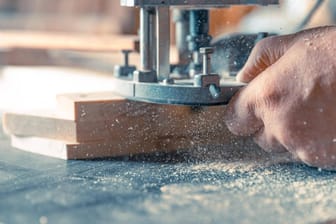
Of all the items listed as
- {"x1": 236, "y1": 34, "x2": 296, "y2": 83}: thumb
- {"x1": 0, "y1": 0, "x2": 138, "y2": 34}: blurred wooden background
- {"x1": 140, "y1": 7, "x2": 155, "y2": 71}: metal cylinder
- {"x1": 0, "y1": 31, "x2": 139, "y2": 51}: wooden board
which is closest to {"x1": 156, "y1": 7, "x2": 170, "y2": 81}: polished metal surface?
{"x1": 140, "y1": 7, "x2": 155, "y2": 71}: metal cylinder

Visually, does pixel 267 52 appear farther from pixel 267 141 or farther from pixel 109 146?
pixel 109 146

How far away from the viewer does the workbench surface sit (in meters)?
0.70

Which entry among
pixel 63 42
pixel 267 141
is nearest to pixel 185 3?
pixel 267 141

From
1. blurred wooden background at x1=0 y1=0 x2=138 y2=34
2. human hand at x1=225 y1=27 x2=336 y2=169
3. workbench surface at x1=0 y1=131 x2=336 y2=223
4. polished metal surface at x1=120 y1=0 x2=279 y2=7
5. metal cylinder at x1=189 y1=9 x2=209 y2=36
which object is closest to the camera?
workbench surface at x1=0 y1=131 x2=336 y2=223

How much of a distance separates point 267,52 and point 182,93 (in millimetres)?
120

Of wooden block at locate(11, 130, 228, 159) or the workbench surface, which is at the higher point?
wooden block at locate(11, 130, 228, 159)

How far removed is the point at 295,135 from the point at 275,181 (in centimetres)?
6

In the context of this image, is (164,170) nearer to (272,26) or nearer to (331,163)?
(331,163)

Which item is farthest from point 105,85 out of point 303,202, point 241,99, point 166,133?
point 303,202

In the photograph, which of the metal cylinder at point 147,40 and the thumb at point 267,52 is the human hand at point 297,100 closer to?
the thumb at point 267,52

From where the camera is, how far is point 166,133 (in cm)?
101

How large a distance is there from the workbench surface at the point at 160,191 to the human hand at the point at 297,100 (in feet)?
0.13

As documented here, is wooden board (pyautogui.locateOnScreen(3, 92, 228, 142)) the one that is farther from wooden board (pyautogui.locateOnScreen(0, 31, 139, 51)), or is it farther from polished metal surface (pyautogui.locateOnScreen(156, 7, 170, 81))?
wooden board (pyautogui.locateOnScreen(0, 31, 139, 51))

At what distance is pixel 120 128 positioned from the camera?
998mm
